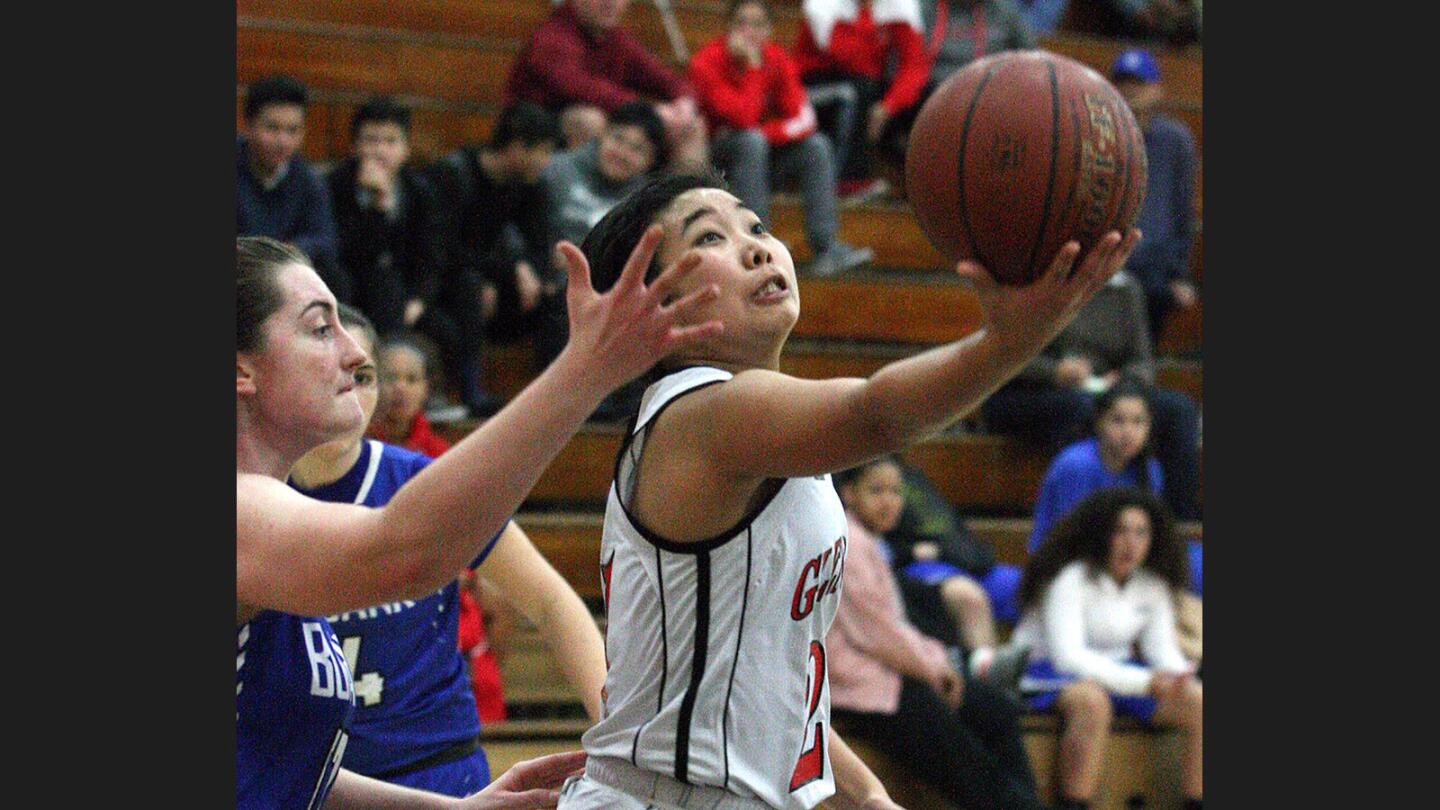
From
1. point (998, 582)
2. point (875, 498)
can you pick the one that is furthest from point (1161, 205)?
point (875, 498)

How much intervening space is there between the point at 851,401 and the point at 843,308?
6149 millimetres

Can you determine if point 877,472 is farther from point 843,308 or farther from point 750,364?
point 750,364

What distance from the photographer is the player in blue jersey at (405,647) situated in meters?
3.52

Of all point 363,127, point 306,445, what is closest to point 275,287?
point 306,445

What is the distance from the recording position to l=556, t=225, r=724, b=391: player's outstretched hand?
1.91 metres

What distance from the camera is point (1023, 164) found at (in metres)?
2.21

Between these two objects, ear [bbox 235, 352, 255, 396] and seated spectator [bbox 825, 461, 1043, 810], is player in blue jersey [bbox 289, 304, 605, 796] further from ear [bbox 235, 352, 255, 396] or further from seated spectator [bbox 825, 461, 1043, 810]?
seated spectator [bbox 825, 461, 1043, 810]

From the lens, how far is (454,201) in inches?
285

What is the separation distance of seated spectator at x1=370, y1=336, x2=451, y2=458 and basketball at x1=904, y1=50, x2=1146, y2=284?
3739 mm

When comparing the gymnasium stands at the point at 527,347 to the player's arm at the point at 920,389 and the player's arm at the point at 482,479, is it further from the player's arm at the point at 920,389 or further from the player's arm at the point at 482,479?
the player's arm at the point at 482,479

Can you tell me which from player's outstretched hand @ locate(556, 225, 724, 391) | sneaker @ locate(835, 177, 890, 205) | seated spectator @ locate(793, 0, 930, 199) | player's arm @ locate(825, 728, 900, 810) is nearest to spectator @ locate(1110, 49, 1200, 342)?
seated spectator @ locate(793, 0, 930, 199)

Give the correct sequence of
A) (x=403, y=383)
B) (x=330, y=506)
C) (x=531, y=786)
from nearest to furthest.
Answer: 1. (x=330, y=506)
2. (x=531, y=786)
3. (x=403, y=383)

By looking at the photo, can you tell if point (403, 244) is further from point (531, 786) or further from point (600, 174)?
point (531, 786)

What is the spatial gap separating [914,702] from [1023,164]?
12.8 ft
